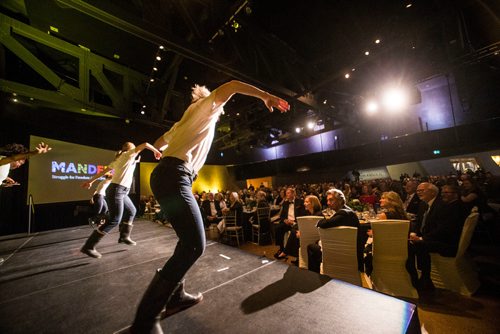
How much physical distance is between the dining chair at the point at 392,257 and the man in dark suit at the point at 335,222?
23cm

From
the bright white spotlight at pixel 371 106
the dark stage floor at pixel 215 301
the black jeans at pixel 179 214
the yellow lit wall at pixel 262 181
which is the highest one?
the bright white spotlight at pixel 371 106

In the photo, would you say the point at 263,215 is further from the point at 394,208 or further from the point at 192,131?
the point at 192,131

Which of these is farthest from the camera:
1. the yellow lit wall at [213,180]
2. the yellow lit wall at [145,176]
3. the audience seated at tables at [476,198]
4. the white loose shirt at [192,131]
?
the yellow lit wall at [213,180]

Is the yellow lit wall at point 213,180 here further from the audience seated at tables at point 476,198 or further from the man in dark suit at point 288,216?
the audience seated at tables at point 476,198

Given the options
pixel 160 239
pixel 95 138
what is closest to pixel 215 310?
pixel 160 239

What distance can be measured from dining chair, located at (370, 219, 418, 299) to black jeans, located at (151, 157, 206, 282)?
2.32 m

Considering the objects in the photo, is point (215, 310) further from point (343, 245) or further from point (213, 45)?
point (213, 45)

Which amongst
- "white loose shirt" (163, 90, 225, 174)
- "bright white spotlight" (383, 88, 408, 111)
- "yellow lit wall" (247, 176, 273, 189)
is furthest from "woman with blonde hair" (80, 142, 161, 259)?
"yellow lit wall" (247, 176, 273, 189)

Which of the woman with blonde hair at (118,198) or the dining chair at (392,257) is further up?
the woman with blonde hair at (118,198)

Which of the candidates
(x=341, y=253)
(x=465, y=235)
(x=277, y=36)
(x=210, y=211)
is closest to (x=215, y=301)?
(x=341, y=253)

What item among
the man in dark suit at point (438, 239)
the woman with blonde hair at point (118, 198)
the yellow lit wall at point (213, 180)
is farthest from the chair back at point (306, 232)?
the yellow lit wall at point (213, 180)

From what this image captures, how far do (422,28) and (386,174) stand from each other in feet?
→ 31.6

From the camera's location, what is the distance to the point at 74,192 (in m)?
6.91

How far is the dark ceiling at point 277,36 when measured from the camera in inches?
117
